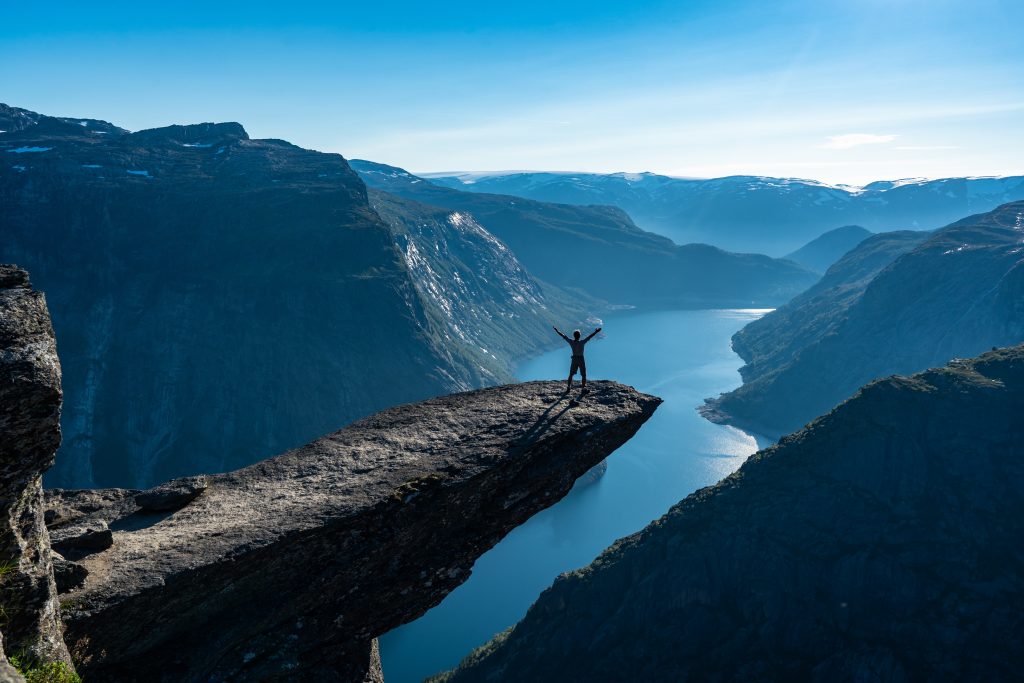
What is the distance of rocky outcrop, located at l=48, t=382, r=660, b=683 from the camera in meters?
16.6

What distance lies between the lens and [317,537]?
18953mm

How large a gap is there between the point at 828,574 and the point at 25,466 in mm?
107138

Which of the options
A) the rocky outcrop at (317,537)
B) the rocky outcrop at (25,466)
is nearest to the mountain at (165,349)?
the rocky outcrop at (317,537)

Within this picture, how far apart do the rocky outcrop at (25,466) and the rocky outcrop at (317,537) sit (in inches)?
76.0

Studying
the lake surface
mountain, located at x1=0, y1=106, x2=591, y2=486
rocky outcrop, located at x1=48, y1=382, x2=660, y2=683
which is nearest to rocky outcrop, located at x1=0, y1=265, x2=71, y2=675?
rocky outcrop, located at x1=48, y1=382, x2=660, y2=683

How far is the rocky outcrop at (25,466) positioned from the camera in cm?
1294

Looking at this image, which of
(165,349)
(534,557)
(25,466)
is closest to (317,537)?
(25,466)

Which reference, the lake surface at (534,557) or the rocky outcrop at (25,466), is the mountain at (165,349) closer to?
the lake surface at (534,557)

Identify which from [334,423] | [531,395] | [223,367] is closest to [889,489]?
[531,395]

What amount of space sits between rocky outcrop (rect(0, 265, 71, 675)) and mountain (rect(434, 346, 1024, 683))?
84275 mm

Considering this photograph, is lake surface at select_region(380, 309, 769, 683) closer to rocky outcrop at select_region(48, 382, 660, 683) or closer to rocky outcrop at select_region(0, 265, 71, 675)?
rocky outcrop at select_region(48, 382, 660, 683)

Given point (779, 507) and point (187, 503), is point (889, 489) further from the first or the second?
point (187, 503)

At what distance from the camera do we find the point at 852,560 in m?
96.4

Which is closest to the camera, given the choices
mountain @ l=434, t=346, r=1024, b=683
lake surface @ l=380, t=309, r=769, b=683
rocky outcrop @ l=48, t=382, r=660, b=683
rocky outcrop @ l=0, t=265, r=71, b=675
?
rocky outcrop @ l=0, t=265, r=71, b=675
